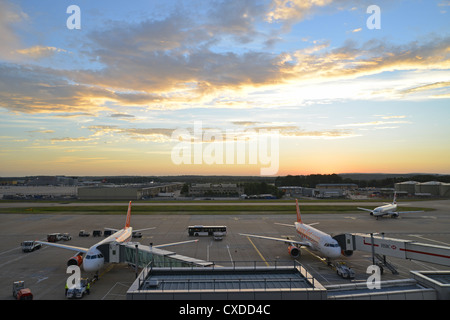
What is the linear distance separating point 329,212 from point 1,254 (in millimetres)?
91023

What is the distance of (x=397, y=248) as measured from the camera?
36.8 meters

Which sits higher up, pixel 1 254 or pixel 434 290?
pixel 434 290

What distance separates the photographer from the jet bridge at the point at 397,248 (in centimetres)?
3206

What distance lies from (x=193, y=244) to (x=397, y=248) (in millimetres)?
Answer: 35158

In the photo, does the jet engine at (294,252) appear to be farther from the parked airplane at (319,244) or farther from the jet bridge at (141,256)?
the jet bridge at (141,256)

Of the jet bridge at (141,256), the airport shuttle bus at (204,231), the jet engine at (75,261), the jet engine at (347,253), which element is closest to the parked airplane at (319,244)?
the jet engine at (347,253)

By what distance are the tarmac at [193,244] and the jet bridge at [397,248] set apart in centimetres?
317

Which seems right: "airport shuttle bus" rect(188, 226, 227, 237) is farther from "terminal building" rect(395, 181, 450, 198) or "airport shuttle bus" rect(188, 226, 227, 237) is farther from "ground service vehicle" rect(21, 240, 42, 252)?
"terminal building" rect(395, 181, 450, 198)

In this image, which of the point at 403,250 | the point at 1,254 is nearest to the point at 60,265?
the point at 1,254

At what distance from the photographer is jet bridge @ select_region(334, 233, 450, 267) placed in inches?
1262

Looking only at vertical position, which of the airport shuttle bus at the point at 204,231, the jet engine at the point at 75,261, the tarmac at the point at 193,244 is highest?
the jet engine at the point at 75,261

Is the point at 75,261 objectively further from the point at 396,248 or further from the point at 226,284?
the point at 396,248
